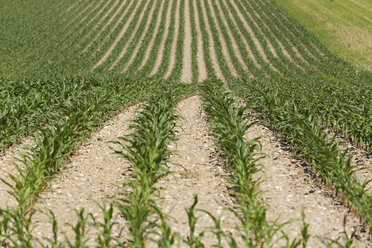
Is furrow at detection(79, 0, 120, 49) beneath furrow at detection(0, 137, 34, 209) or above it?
above

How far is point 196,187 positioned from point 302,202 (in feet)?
6.48

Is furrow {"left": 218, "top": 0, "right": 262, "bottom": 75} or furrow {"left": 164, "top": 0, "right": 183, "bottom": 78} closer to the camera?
furrow {"left": 164, "top": 0, "right": 183, "bottom": 78}

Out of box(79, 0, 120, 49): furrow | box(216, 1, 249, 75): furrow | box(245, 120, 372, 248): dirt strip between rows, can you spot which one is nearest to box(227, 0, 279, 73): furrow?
box(216, 1, 249, 75): furrow

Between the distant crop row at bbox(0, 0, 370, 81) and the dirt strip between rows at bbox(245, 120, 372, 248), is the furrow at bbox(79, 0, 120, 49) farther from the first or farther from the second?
the dirt strip between rows at bbox(245, 120, 372, 248)

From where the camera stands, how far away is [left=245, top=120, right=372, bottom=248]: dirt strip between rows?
431 centimetres

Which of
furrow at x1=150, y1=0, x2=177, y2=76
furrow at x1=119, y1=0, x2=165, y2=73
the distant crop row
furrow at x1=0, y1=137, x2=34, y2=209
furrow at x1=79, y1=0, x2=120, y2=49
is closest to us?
furrow at x1=0, y1=137, x2=34, y2=209

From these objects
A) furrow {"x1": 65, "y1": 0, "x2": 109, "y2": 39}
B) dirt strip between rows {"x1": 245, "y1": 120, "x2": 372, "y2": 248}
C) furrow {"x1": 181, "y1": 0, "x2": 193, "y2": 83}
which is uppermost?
furrow {"x1": 65, "y1": 0, "x2": 109, "y2": 39}

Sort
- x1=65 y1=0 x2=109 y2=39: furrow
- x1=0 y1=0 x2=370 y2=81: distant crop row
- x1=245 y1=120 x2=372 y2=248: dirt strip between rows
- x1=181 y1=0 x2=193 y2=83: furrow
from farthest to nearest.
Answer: x1=65 y1=0 x2=109 y2=39: furrow, x1=0 y1=0 x2=370 y2=81: distant crop row, x1=181 y1=0 x2=193 y2=83: furrow, x1=245 y1=120 x2=372 y2=248: dirt strip between rows

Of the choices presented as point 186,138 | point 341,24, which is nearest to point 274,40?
point 341,24

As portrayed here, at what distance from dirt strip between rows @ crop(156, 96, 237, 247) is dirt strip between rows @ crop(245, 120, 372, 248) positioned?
0.84 meters

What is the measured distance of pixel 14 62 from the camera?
30078mm

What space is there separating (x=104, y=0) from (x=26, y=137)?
167 ft

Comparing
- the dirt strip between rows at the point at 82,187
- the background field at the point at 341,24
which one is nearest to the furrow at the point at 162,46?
the background field at the point at 341,24

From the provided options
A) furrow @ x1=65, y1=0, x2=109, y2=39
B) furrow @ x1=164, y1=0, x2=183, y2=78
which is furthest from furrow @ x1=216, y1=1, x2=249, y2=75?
furrow @ x1=65, y1=0, x2=109, y2=39
